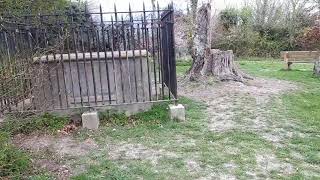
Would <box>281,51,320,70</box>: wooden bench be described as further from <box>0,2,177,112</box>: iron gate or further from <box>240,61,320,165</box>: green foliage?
<box>0,2,177,112</box>: iron gate

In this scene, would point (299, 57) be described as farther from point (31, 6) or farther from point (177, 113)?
point (31, 6)

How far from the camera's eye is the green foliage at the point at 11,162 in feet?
13.0

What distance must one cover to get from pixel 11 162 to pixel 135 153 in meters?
1.50

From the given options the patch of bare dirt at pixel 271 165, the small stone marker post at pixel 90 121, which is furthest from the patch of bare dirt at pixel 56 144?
the patch of bare dirt at pixel 271 165

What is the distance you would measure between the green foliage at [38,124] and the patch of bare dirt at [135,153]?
1194 millimetres

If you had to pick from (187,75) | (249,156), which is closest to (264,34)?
(187,75)

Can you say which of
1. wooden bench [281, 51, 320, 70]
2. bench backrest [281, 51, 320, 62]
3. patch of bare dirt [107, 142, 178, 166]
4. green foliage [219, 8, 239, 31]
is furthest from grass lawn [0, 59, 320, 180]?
green foliage [219, 8, 239, 31]

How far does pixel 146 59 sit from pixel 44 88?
1.75 m

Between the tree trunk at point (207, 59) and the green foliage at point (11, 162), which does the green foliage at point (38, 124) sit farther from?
the tree trunk at point (207, 59)

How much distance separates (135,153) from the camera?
16.1 feet

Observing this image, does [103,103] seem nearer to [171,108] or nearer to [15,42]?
[171,108]

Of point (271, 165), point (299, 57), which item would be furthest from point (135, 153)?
point (299, 57)

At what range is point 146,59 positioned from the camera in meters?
6.48

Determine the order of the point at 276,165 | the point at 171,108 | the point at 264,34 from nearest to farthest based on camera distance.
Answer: the point at 276,165, the point at 171,108, the point at 264,34
